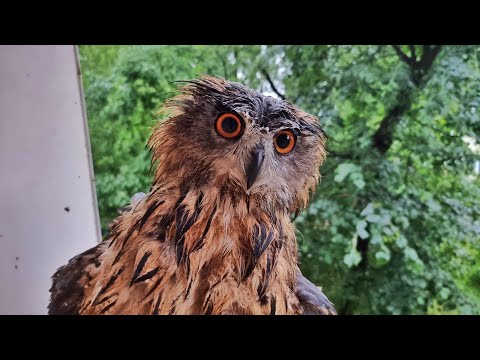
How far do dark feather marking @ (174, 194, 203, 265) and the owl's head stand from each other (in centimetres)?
6

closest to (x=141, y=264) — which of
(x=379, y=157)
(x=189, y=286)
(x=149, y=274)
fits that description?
(x=149, y=274)

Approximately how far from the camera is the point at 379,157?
207 centimetres

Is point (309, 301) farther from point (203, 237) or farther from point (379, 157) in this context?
point (379, 157)

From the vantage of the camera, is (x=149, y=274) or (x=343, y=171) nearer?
(x=149, y=274)

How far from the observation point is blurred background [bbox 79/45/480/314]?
1.91 meters

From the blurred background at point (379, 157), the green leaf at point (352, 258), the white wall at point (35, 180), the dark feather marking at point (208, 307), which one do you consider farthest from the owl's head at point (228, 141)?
the green leaf at point (352, 258)

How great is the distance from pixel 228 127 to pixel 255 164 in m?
0.12

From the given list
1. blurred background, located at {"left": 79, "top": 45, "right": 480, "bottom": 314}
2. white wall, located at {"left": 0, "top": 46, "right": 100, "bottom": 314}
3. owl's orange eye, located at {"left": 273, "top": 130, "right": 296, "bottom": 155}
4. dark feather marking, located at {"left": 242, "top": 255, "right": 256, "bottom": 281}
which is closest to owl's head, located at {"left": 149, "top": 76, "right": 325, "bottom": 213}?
owl's orange eye, located at {"left": 273, "top": 130, "right": 296, "bottom": 155}
